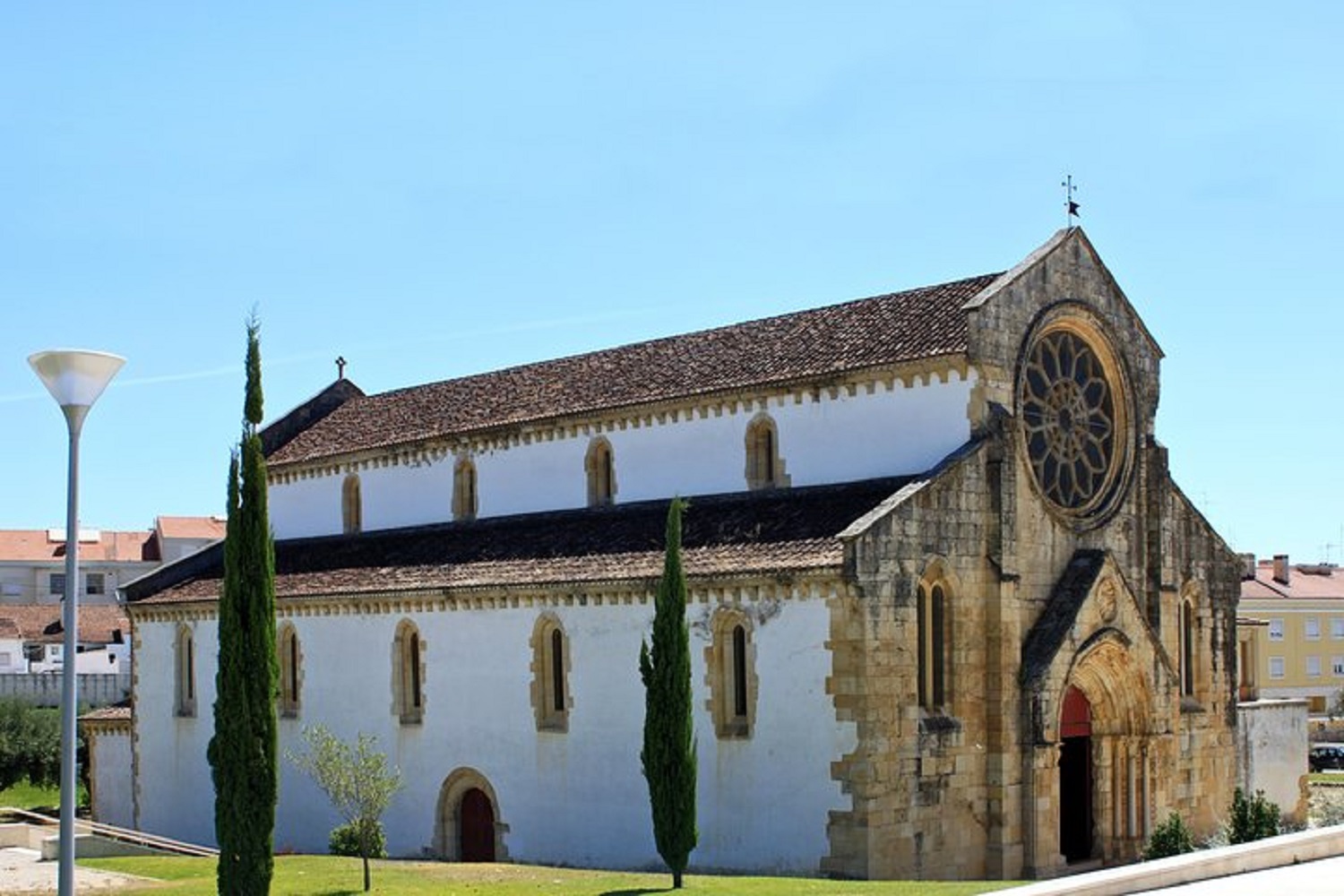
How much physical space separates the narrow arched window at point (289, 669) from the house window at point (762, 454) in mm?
13892

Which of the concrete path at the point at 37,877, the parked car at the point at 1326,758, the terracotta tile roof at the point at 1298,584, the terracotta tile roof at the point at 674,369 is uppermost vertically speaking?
the terracotta tile roof at the point at 674,369

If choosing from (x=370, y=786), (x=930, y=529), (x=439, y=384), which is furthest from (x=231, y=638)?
(x=439, y=384)

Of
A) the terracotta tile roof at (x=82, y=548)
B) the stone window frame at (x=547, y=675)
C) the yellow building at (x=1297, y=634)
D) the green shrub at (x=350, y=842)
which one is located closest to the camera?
the stone window frame at (x=547, y=675)

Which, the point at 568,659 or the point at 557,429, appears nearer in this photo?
the point at 568,659

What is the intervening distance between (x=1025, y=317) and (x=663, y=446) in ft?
29.2

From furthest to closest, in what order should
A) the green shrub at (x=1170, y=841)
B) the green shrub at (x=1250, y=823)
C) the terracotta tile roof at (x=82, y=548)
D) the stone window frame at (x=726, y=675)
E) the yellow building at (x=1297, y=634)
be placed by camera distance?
the terracotta tile roof at (x=82, y=548) < the yellow building at (x=1297, y=634) < the green shrub at (x=1250, y=823) < the green shrub at (x=1170, y=841) < the stone window frame at (x=726, y=675)

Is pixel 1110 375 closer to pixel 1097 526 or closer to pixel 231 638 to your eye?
pixel 1097 526

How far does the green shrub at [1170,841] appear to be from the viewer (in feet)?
108

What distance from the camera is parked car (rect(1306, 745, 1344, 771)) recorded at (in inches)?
2685

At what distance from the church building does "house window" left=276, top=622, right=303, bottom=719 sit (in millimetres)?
108

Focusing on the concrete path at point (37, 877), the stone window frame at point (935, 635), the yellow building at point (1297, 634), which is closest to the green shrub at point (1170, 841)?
the stone window frame at point (935, 635)

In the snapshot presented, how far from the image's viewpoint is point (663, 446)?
38.3 m

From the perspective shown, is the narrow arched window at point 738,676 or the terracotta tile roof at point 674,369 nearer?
the narrow arched window at point 738,676

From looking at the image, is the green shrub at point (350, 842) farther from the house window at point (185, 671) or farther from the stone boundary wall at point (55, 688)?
the stone boundary wall at point (55, 688)
